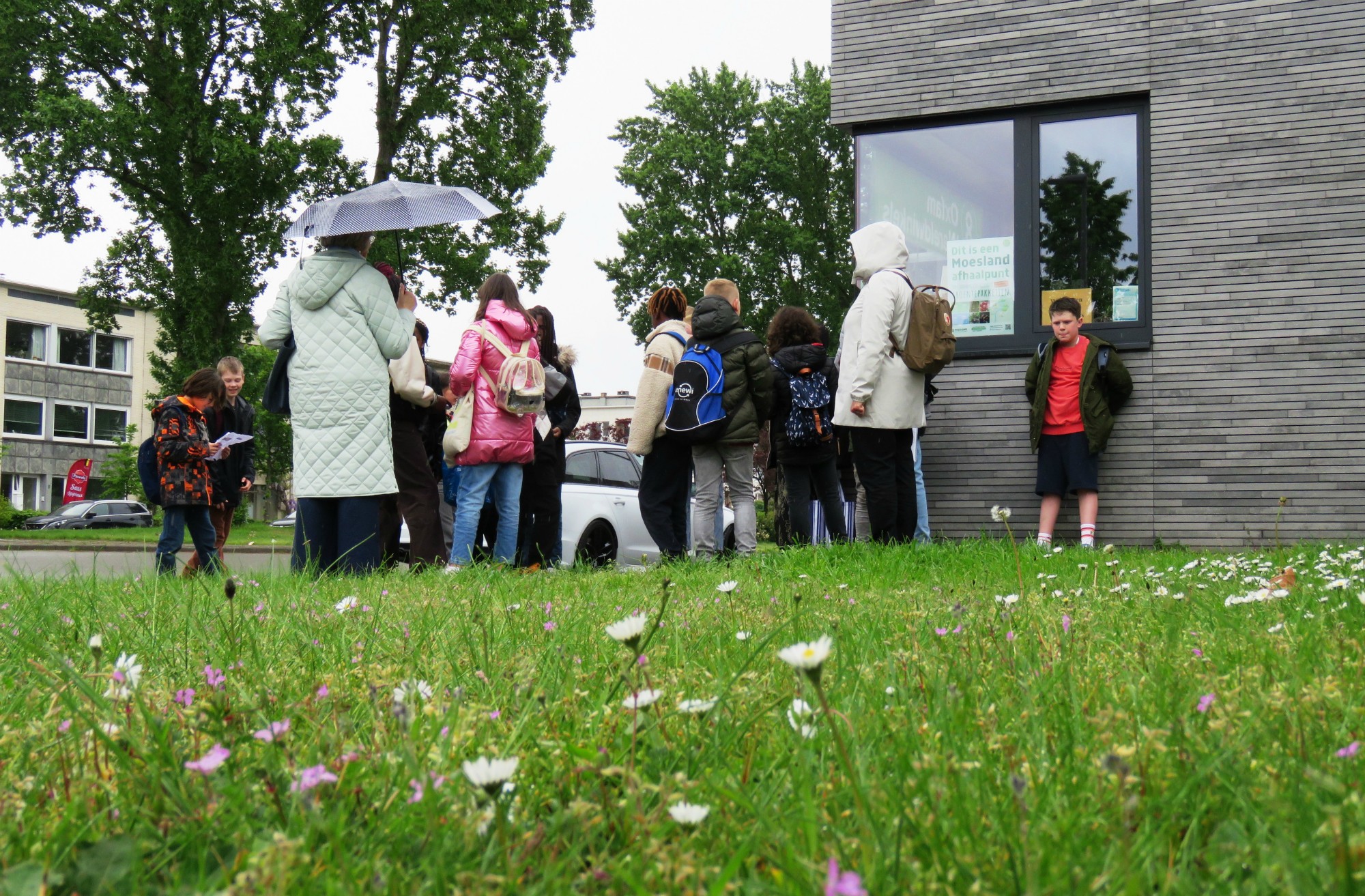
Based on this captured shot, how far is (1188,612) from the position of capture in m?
3.28

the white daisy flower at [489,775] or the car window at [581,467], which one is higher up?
the car window at [581,467]

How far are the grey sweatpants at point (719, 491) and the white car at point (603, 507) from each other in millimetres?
2476

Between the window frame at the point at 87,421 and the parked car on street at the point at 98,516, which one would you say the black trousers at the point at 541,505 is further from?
the window frame at the point at 87,421

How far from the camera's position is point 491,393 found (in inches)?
294

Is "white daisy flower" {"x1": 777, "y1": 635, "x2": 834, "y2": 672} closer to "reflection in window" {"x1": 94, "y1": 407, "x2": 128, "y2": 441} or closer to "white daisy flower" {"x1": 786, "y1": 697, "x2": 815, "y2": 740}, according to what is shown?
"white daisy flower" {"x1": 786, "y1": 697, "x2": 815, "y2": 740}

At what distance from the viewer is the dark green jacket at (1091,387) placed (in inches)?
346

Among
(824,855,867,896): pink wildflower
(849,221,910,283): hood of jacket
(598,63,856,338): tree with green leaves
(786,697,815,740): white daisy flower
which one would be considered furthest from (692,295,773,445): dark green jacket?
(598,63,856,338): tree with green leaves

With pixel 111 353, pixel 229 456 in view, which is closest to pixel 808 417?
pixel 229 456

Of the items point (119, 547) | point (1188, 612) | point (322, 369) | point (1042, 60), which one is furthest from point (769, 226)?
point (1188, 612)

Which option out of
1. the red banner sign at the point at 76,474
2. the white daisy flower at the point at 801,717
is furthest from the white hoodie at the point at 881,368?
the red banner sign at the point at 76,474

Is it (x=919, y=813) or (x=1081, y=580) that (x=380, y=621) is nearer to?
(x=919, y=813)

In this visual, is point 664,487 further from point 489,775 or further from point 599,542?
point 489,775

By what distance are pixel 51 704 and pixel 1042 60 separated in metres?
9.52

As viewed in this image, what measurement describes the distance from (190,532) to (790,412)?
14.5 ft
